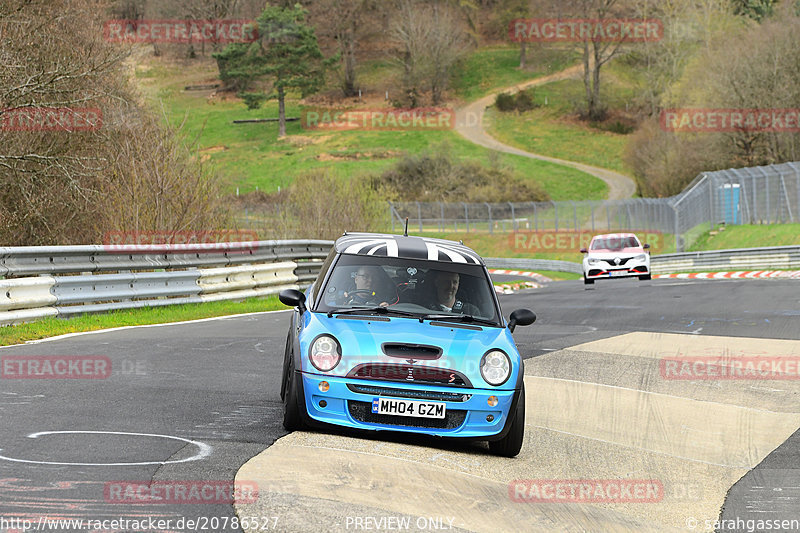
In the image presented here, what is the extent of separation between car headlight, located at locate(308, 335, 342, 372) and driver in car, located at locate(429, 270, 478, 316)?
1184mm

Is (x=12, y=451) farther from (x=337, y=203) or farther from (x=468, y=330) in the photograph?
(x=337, y=203)

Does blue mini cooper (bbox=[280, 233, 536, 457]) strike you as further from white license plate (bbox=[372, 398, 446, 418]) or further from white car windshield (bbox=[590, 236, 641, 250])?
white car windshield (bbox=[590, 236, 641, 250])

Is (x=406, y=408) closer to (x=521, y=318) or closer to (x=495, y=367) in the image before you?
(x=495, y=367)

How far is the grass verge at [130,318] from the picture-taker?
13242 millimetres

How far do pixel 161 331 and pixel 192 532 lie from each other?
9722mm

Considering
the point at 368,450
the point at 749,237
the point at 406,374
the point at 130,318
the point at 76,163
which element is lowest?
the point at 749,237

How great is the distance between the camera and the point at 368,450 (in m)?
7.03

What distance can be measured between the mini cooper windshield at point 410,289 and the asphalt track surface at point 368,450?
1.09m

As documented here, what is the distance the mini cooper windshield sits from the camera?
831 centimetres

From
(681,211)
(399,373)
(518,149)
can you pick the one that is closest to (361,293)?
(399,373)

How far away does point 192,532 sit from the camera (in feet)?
16.7

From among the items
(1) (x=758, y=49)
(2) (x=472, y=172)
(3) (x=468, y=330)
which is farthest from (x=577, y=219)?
(3) (x=468, y=330)

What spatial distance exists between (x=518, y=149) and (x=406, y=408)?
3961 inches

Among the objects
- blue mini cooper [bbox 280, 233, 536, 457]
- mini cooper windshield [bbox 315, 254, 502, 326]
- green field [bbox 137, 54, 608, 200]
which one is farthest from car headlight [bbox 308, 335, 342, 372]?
green field [bbox 137, 54, 608, 200]
